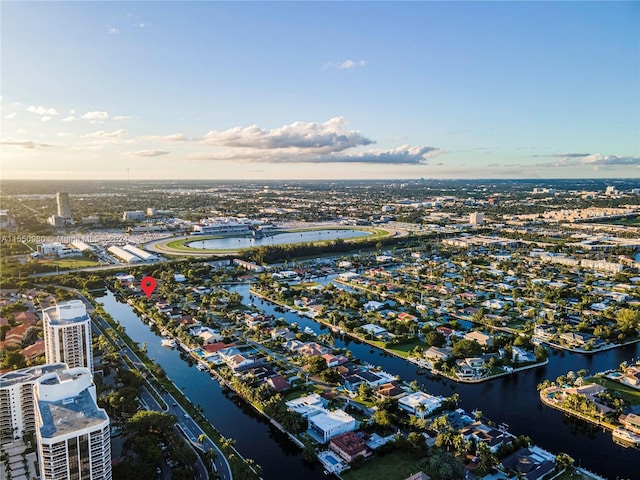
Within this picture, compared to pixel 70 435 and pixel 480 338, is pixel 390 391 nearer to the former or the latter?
pixel 480 338

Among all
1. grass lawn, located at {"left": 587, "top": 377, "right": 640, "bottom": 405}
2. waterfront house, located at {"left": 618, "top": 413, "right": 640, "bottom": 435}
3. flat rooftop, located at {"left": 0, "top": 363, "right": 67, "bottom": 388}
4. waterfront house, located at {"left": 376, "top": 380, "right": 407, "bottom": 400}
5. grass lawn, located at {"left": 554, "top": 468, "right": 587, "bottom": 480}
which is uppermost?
flat rooftop, located at {"left": 0, "top": 363, "right": 67, "bottom": 388}

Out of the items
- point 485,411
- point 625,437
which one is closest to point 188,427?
point 485,411

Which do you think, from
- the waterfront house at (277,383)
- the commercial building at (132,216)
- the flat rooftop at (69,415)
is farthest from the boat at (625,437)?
the commercial building at (132,216)

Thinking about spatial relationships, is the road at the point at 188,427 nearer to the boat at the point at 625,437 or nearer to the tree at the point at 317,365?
the tree at the point at 317,365

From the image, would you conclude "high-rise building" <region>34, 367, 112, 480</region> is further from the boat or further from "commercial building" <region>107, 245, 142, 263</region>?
"commercial building" <region>107, 245, 142, 263</region>

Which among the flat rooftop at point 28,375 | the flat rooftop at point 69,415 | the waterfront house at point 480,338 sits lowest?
the waterfront house at point 480,338

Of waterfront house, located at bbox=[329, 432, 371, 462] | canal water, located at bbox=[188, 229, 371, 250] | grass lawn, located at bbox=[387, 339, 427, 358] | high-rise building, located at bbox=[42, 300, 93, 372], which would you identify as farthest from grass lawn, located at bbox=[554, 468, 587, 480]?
canal water, located at bbox=[188, 229, 371, 250]
